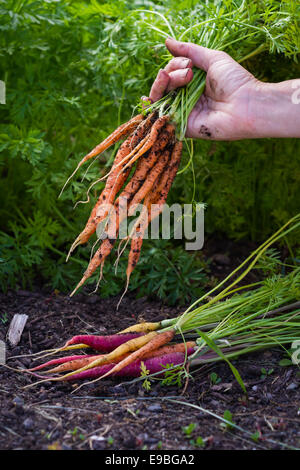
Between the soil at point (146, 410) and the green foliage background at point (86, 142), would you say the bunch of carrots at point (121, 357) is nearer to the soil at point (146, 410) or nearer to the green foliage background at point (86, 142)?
the soil at point (146, 410)

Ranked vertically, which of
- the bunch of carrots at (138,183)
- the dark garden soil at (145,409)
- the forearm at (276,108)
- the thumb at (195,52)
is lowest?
the dark garden soil at (145,409)

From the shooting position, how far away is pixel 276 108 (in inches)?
76.9

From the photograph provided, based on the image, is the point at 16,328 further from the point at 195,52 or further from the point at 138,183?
the point at 195,52

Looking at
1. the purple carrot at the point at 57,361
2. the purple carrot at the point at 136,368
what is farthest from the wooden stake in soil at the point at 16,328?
the purple carrot at the point at 136,368

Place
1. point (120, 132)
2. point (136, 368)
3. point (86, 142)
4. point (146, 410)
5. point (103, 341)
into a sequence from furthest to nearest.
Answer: point (86, 142)
point (120, 132)
point (103, 341)
point (136, 368)
point (146, 410)

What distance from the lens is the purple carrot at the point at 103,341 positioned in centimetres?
202

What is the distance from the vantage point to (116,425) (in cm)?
161

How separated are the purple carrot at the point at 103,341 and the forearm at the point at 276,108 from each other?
37.1 inches

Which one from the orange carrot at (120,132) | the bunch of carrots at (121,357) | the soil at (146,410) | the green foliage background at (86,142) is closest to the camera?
the soil at (146,410)

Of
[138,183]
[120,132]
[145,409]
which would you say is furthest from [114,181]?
[145,409]

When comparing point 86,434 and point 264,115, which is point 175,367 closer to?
point 86,434

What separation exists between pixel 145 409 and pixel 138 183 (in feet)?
2.77

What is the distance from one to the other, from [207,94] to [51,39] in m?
0.98

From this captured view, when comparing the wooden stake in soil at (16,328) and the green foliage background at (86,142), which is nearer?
the wooden stake in soil at (16,328)
